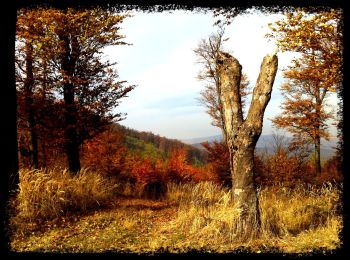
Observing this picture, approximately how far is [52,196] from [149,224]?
251 cm

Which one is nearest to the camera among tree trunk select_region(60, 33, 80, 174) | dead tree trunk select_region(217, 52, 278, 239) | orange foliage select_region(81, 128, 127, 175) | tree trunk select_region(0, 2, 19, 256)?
tree trunk select_region(0, 2, 19, 256)

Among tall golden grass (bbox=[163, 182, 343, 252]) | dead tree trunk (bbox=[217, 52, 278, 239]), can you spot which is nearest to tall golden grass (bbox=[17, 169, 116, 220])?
tall golden grass (bbox=[163, 182, 343, 252])

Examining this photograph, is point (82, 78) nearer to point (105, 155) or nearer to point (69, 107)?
point (69, 107)

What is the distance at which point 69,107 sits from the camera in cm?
1211

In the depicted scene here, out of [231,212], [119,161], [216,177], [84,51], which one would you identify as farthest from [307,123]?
[231,212]

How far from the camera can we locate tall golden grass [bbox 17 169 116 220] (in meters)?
7.34

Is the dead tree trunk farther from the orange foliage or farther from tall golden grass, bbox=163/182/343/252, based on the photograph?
the orange foliage

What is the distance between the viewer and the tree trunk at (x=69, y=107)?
12.0 metres

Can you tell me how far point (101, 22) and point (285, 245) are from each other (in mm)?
9327

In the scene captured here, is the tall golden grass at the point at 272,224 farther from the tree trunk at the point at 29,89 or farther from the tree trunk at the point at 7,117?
the tree trunk at the point at 29,89

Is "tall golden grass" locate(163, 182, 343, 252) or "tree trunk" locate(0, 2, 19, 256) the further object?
"tall golden grass" locate(163, 182, 343, 252)

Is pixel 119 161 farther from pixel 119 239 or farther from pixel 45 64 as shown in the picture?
pixel 119 239

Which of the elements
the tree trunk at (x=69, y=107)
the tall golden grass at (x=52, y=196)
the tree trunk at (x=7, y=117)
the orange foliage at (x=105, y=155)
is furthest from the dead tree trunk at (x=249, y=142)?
the orange foliage at (x=105, y=155)

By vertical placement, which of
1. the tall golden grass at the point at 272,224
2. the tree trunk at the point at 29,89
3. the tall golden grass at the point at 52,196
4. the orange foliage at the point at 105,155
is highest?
the tree trunk at the point at 29,89
